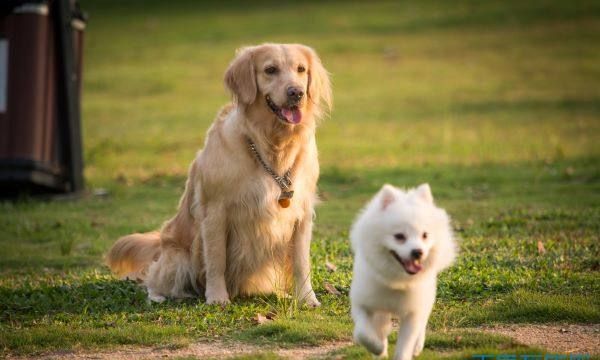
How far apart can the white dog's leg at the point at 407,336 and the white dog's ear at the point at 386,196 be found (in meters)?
0.67

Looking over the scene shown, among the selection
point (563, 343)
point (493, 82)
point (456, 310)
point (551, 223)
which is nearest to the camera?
point (563, 343)

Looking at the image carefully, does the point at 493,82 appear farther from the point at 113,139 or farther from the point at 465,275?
the point at 465,275

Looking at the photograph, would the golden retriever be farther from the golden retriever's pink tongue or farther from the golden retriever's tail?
the golden retriever's tail

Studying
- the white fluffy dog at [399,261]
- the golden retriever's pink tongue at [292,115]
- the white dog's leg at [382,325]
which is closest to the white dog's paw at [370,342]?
the white fluffy dog at [399,261]

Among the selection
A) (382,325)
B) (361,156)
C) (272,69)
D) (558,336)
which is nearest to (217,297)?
(272,69)

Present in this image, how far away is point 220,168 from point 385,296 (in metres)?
2.37

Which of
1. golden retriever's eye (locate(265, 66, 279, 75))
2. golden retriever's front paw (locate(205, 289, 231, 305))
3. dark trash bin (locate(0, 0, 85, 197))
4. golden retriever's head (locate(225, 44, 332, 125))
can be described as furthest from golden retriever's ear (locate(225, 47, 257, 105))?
dark trash bin (locate(0, 0, 85, 197))

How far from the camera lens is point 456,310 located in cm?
679

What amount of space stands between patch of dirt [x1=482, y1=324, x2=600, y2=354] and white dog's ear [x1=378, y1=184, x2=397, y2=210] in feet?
4.79

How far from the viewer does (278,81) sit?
23.6 ft

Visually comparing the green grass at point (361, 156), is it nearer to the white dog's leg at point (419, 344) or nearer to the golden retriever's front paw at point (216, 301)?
the golden retriever's front paw at point (216, 301)

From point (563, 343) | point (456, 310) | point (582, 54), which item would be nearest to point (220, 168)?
point (456, 310)

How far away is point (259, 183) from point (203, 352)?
169cm

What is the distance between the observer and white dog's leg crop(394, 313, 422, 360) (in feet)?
17.3
